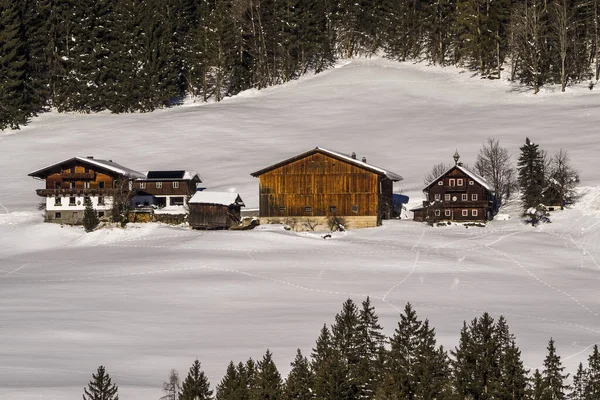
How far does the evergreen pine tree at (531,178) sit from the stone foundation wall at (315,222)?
34.8ft

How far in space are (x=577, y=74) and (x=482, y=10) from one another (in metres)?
13.4

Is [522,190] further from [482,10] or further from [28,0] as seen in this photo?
[28,0]

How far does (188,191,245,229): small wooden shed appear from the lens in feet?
274

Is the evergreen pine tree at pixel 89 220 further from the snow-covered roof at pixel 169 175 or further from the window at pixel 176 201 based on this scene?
the window at pixel 176 201

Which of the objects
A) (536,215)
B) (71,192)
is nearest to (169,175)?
(71,192)

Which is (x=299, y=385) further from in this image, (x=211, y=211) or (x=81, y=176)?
A: (x=81, y=176)

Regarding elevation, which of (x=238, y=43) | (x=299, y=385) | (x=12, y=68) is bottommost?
(x=299, y=385)

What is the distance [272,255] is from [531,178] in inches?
856

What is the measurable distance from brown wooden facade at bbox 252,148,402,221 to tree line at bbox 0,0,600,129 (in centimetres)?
4122

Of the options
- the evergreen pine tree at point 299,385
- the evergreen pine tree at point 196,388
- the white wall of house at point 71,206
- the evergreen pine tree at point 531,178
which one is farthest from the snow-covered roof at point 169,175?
the evergreen pine tree at point 299,385

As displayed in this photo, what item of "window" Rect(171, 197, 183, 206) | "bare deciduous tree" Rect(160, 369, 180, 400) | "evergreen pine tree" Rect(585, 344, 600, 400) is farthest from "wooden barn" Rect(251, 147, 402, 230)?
"evergreen pine tree" Rect(585, 344, 600, 400)

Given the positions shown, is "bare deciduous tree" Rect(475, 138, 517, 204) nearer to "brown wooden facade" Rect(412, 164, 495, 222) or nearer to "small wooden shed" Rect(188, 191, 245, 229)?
"brown wooden facade" Rect(412, 164, 495, 222)

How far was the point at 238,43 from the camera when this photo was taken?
135125 millimetres

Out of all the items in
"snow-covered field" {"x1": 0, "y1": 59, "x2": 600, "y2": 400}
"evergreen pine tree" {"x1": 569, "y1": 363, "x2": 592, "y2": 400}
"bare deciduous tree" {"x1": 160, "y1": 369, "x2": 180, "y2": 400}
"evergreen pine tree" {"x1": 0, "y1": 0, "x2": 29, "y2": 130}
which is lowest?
"bare deciduous tree" {"x1": 160, "y1": 369, "x2": 180, "y2": 400}
